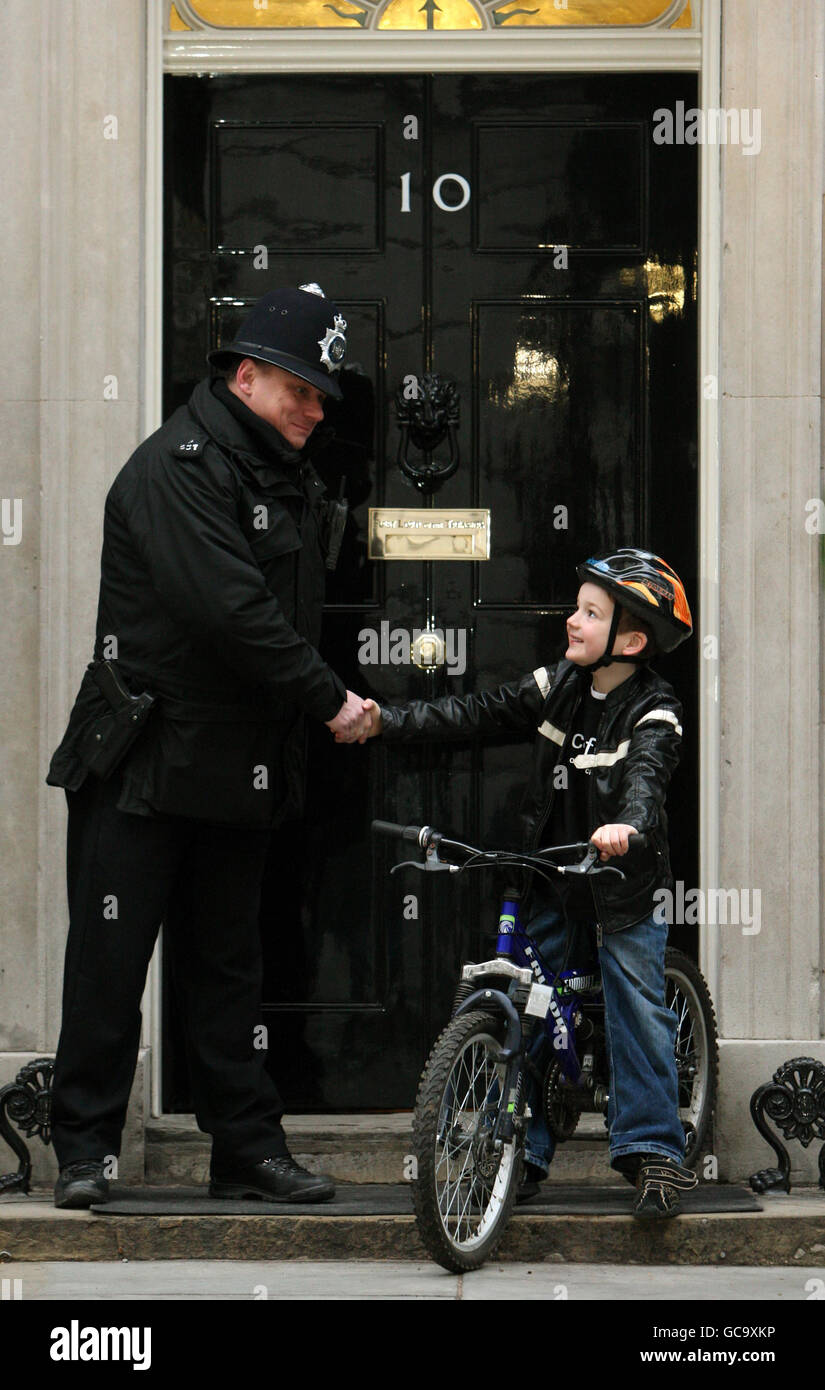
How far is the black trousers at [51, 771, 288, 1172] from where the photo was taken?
16.7 feet

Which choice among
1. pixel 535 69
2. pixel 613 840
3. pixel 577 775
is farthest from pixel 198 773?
pixel 535 69

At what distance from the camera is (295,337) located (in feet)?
16.9

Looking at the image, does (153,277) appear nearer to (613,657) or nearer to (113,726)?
(113,726)

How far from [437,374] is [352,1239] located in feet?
8.83

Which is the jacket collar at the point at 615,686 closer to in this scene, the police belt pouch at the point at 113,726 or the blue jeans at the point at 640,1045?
the blue jeans at the point at 640,1045

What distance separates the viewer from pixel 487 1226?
486cm

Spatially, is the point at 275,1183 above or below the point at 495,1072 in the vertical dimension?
below

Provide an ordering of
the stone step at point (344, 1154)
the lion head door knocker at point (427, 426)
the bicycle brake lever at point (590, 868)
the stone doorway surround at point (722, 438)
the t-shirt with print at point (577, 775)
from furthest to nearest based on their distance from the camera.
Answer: the lion head door knocker at point (427, 426)
the stone step at point (344, 1154)
the stone doorway surround at point (722, 438)
the t-shirt with print at point (577, 775)
the bicycle brake lever at point (590, 868)

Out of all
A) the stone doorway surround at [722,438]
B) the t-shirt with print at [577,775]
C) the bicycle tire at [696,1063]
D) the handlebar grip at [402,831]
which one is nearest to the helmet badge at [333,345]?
the stone doorway surround at [722,438]

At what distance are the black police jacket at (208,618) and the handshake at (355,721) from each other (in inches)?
3.2

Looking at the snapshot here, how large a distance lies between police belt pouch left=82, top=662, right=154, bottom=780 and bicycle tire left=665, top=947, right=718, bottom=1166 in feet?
5.77

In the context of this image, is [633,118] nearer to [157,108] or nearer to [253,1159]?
[157,108]

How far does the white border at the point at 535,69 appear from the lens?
5.78m

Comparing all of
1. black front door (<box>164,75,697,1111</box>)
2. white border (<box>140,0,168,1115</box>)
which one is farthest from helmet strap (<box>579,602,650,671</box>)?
white border (<box>140,0,168,1115</box>)
